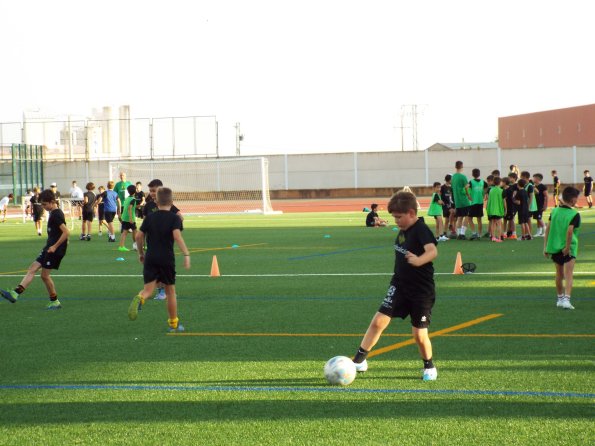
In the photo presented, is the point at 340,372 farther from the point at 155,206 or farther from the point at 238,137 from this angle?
the point at 238,137

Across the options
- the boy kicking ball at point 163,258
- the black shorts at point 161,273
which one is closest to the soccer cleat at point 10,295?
the boy kicking ball at point 163,258

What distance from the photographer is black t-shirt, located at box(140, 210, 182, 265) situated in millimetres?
10961

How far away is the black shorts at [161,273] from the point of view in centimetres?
1090

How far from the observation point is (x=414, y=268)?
26.1ft

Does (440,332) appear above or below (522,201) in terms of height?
below

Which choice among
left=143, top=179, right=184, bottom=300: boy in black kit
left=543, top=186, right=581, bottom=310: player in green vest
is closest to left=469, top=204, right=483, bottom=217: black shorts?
left=143, top=179, right=184, bottom=300: boy in black kit

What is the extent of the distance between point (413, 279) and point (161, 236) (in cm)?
398

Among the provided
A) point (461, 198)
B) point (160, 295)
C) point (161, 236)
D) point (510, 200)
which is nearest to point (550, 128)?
point (461, 198)

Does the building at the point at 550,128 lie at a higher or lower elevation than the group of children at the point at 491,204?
higher

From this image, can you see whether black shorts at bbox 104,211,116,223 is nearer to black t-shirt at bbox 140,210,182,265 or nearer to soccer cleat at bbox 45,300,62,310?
soccer cleat at bbox 45,300,62,310

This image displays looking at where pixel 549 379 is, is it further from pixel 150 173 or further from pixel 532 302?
pixel 150 173

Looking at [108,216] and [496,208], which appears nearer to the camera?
[496,208]

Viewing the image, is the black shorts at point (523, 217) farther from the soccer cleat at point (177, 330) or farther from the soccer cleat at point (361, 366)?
the soccer cleat at point (361, 366)

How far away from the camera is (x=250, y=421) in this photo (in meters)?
6.83
